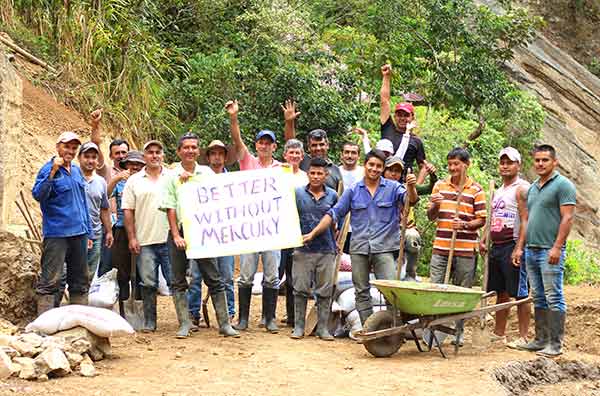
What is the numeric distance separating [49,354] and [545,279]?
4.64 meters

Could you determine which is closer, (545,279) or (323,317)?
(545,279)

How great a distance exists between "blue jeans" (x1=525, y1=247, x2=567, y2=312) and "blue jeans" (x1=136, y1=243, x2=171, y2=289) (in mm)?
3609

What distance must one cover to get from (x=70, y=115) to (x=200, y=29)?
5588 millimetres

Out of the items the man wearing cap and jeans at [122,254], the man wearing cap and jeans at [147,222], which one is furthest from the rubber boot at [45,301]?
the man wearing cap and jeans at [122,254]

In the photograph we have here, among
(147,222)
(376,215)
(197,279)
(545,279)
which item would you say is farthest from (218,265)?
(545,279)

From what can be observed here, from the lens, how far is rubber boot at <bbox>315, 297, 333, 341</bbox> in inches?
390

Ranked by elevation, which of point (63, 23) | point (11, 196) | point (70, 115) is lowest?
point (11, 196)

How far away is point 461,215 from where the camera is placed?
954cm

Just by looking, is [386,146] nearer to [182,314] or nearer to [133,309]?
[182,314]

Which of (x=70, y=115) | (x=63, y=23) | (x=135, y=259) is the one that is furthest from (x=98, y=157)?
(x=63, y=23)

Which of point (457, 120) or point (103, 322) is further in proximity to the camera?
point (457, 120)

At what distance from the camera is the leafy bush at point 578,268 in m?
17.0

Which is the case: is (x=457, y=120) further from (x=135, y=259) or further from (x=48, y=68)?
(x=135, y=259)

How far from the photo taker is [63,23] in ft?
54.3
